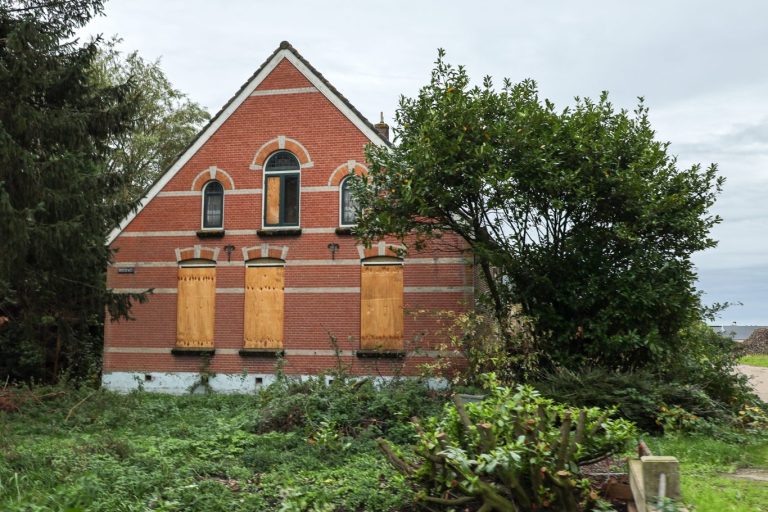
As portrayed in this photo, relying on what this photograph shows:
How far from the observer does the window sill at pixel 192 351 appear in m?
17.9

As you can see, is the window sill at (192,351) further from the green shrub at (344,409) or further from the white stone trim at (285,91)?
the white stone trim at (285,91)

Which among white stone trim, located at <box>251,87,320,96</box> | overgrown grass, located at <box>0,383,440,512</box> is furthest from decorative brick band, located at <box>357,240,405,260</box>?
overgrown grass, located at <box>0,383,440,512</box>

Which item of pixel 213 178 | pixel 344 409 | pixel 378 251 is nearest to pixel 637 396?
pixel 344 409

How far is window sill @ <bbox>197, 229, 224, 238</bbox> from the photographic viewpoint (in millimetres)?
18170

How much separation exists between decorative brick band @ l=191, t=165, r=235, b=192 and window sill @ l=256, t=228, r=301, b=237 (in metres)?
1.48

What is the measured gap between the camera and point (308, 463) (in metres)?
8.63

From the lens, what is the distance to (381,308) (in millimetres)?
17125

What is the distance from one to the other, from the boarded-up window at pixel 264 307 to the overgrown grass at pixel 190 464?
16.2 ft

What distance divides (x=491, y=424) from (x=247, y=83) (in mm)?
14338

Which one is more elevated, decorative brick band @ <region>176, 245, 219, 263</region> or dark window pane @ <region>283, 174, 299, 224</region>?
dark window pane @ <region>283, 174, 299, 224</region>

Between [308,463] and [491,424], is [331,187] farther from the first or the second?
[491,424]

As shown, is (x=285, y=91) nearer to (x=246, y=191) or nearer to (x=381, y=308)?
(x=246, y=191)

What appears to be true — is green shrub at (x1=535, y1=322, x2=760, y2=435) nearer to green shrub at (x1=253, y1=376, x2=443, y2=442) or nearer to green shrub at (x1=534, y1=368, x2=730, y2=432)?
green shrub at (x1=534, y1=368, x2=730, y2=432)

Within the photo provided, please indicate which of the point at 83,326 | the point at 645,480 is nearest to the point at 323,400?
the point at 645,480
